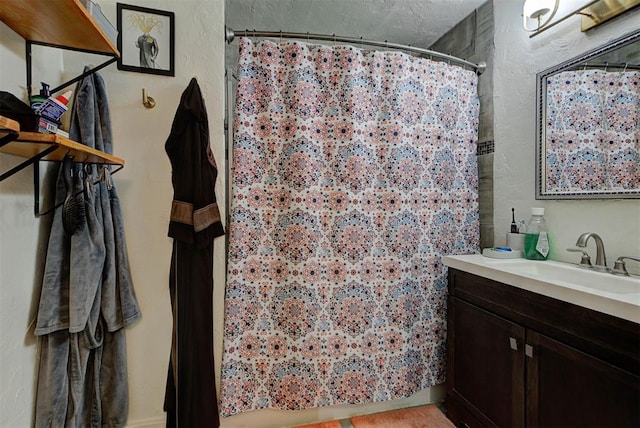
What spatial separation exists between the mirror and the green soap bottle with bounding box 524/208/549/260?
0.11m

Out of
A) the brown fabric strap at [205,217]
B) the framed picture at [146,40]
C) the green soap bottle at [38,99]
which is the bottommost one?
the brown fabric strap at [205,217]

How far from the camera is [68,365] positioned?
1.13 meters

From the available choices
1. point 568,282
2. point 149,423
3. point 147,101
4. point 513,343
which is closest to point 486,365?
point 513,343

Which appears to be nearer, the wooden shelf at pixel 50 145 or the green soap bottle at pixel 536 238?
the wooden shelf at pixel 50 145

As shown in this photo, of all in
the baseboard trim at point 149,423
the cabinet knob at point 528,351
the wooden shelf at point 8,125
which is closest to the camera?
the wooden shelf at point 8,125

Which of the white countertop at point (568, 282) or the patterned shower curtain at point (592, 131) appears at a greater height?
the patterned shower curtain at point (592, 131)

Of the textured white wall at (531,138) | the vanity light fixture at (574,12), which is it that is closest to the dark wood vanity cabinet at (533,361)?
the textured white wall at (531,138)

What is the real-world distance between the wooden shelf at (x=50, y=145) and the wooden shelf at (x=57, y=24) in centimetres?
38

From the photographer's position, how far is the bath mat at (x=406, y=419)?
1624mm

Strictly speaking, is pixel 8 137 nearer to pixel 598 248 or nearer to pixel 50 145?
pixel 50 145

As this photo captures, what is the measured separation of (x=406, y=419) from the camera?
1673mm

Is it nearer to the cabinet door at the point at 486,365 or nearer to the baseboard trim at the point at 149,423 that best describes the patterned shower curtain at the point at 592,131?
the cabinet door at the point at 486,365

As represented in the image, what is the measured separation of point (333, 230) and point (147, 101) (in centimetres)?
110

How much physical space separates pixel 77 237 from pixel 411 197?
160 cm
